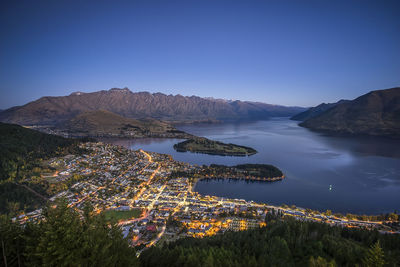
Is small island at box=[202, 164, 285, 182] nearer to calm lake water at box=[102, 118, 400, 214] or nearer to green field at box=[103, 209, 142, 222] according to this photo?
calm lake water at box=[102, 118, 400, 214]

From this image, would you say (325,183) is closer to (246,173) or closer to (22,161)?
(246,173)

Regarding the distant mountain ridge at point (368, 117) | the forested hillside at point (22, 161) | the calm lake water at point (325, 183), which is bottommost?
the calm lake water at point (325, 183)

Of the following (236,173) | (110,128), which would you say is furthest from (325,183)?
(110,128)

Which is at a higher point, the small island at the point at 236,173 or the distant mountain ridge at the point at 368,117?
the distant mountain ridge at the point at 368,117

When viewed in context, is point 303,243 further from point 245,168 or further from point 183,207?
point 245,168

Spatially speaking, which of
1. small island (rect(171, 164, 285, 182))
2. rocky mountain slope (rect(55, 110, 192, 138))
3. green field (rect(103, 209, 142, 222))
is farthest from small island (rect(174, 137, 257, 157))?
green field (rect(103, 209, 142, 222))

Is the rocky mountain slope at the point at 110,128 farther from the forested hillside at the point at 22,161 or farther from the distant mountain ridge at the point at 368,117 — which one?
the distant mountain ridge at the point at 368,117

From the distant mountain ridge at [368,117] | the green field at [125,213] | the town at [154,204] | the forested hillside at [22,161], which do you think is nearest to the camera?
the town at [154,204]

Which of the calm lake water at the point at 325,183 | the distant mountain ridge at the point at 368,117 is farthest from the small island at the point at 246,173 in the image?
the distant mountain ridge at the point at 368,117

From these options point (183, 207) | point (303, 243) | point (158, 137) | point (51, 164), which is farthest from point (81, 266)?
point (158, 137)
